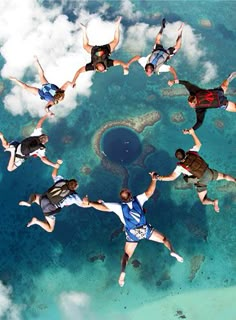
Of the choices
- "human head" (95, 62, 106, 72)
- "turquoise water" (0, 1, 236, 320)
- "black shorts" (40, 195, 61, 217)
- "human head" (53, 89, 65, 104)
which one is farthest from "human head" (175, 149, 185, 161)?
"turquoise water" (0, 1, 236, 320)

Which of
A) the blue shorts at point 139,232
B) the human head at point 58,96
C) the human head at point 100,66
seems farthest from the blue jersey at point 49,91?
the blue shorts at point 139,232

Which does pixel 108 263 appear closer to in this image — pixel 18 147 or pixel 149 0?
pixel 18 147

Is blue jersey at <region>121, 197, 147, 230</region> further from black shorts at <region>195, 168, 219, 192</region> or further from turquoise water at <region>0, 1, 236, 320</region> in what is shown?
turquoise water at <region>0, 1, 236, 320</region>

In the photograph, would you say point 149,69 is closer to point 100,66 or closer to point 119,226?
point 100,66

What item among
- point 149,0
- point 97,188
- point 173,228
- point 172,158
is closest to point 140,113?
point 172,158

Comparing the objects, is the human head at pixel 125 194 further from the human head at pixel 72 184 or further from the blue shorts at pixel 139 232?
the human head at pixel 72 184

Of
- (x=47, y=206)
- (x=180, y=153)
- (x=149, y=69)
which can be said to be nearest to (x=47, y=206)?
(x=47, y=206)

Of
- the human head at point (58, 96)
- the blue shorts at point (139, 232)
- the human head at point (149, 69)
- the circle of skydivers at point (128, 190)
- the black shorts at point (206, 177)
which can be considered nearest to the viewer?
the circle of skydivers at point (128, 190)

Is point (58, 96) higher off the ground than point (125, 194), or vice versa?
point (58, 96)
